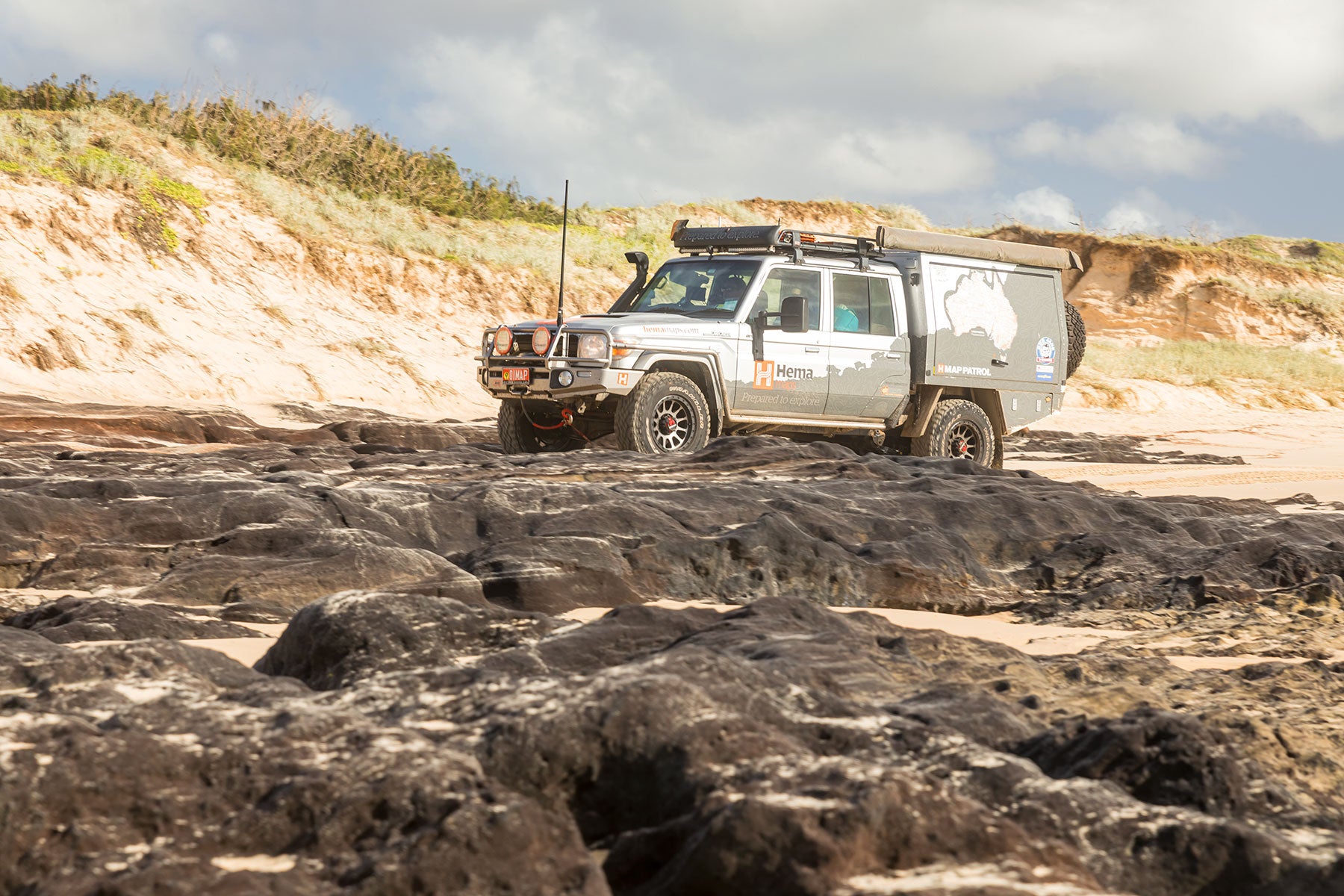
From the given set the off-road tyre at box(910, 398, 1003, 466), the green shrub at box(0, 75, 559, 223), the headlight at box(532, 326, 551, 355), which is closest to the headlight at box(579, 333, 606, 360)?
the headlight at box(532, 326, 551, 355)

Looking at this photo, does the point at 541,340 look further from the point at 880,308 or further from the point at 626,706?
the point at 626,706

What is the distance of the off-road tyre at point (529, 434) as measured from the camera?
1070 cm

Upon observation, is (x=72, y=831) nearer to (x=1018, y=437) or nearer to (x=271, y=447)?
(x=271, y=447)

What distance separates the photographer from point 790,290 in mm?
10945

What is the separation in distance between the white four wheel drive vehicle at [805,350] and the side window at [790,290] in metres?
0.01

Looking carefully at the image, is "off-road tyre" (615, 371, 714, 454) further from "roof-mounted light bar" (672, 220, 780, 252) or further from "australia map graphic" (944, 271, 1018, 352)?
"australia map graphic" (944, 271, 1018, 352)

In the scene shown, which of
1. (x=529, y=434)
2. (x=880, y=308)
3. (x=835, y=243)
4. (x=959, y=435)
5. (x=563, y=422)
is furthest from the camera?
(x=959, y=435)

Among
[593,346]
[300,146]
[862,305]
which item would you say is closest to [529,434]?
[593,346]

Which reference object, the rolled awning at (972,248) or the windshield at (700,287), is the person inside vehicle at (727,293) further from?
the rolled awning at (972,248)

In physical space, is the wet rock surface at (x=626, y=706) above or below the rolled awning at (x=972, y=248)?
below

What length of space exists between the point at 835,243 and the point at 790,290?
894 millimetres

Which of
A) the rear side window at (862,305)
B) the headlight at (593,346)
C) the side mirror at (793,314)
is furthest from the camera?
the rear side window at (862,305)

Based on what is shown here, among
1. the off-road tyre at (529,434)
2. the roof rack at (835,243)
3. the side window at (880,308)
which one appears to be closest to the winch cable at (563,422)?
the off-road tyre at (529,434)

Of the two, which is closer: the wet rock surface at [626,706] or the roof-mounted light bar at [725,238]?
the wet rock surface at [626,706]
